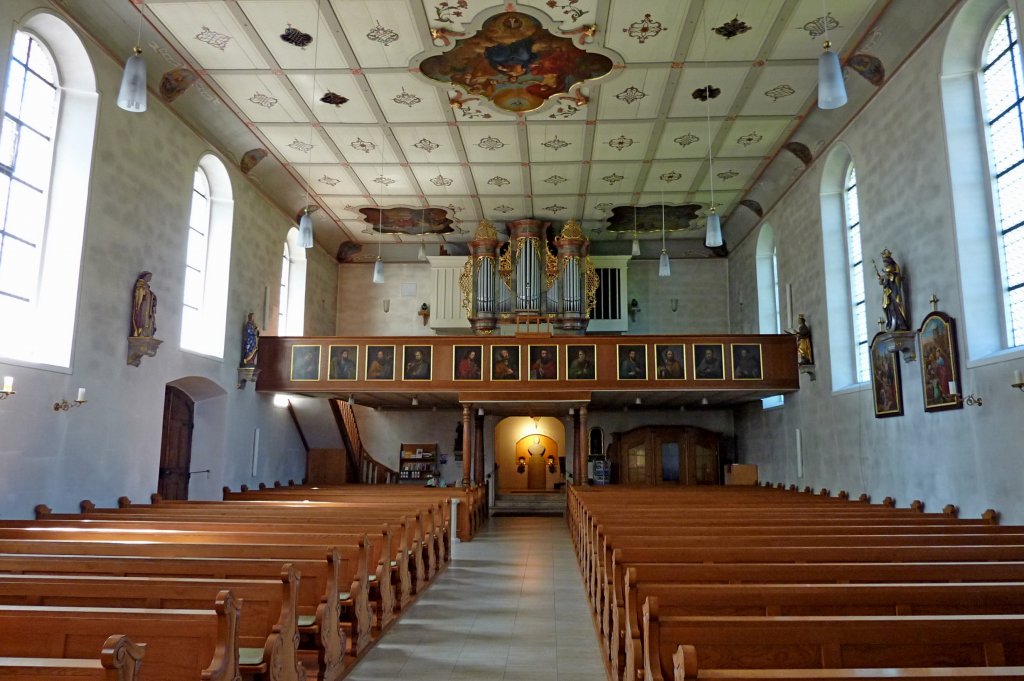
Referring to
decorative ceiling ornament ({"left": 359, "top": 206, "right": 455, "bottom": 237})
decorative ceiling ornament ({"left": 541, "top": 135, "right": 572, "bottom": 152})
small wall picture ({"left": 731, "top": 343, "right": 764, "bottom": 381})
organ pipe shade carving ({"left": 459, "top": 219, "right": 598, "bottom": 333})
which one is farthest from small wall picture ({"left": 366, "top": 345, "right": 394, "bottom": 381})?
small wall picture ({"left": 731, "top": 343, "right": 764, "bottom": 381})

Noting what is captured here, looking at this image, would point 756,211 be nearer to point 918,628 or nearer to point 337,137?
point 337,137

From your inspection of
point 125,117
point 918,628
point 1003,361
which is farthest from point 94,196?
point 1003,361

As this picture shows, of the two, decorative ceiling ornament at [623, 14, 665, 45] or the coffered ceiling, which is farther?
decorative ceiling ornament at [623, 14, 665, 45]

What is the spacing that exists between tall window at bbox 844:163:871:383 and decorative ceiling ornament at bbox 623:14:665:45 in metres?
4.59

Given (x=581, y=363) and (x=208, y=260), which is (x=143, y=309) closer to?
(x=208, y=260)

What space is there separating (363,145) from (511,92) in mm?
3804

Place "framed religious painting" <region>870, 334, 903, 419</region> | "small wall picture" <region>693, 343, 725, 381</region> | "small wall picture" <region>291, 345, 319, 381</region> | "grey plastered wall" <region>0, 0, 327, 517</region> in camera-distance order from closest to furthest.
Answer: "grey plastered wall" <region>0, 0, 327, 517</region> → "framed religious painting" <region>870, 334, 903, 419</region> → "small wall picture" <region>693, 343, 725, 381</region> → "small wall picture" <region>291, 345, 319, 381</region>

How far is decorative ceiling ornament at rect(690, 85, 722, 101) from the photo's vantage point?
12.4 meters

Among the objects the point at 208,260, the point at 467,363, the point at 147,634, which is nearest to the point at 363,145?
the point at 208,260

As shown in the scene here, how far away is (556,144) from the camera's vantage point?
48.4 feet

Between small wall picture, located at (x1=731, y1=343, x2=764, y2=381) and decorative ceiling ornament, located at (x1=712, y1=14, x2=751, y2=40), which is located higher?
decorative ceiling ornament, located at (x1=712, y1=14, x2=751, y2=40)

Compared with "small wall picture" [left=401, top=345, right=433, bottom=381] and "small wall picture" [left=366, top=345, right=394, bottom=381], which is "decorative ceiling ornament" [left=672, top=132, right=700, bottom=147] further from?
"small wall picture" [left=366, top=345, right=394, bottom=381]

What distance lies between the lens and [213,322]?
45.7 ft

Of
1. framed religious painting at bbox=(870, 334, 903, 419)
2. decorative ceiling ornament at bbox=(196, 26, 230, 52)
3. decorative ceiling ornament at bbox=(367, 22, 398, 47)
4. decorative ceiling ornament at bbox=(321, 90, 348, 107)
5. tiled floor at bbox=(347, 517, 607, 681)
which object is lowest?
tiled floor at bbox=(347, 517, 607, 681)
